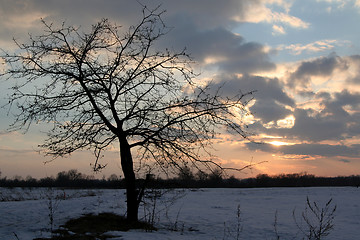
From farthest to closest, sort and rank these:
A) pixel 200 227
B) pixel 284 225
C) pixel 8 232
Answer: pixel 284 225 < pixel 200 227 < pixel 8 232

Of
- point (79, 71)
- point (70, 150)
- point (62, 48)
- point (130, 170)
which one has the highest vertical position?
point (62, 48)

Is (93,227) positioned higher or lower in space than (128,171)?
lower

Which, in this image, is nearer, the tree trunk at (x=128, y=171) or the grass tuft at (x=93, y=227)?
the grass tuft at (x=93, y=227)

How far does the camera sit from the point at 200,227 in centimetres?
1205

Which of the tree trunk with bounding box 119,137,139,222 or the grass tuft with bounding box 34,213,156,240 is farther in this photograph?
the tree trunk with bounding box 119,137,139,222

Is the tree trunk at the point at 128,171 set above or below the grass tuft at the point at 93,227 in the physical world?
above

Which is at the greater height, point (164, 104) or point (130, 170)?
point (164, 104)

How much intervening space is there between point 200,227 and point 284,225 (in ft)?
15.2

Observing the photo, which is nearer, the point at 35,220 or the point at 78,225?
the point at 78,225

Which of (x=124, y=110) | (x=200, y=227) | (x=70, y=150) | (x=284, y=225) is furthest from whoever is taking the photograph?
(x=284, y=225)

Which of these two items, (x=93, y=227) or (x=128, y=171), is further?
(x=128, y=171)

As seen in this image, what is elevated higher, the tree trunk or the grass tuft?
the tree trunk

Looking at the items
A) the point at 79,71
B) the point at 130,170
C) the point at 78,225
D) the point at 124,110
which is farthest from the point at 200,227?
the point at 79,71

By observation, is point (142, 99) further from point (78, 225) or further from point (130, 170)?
point (78, 225)
